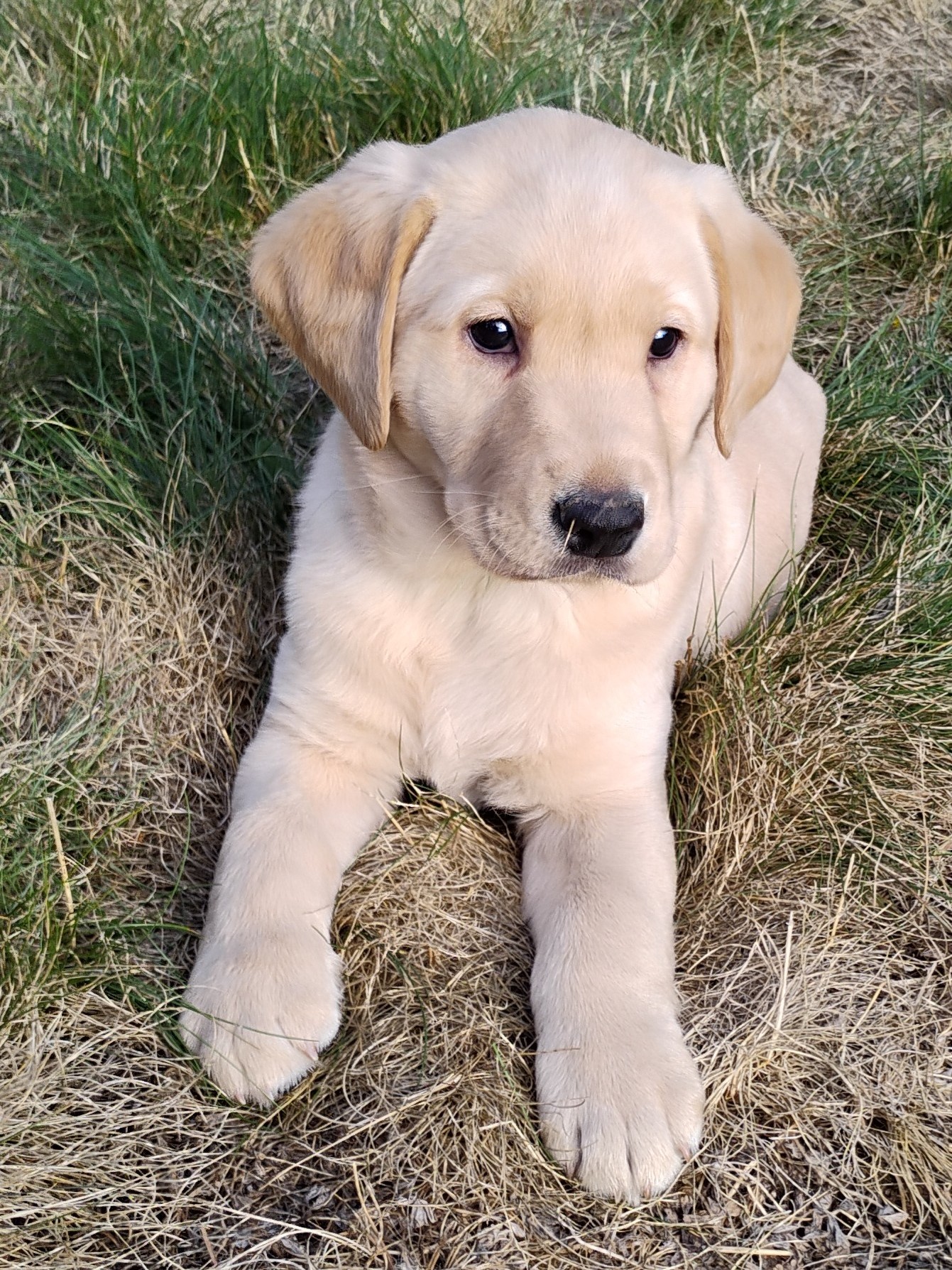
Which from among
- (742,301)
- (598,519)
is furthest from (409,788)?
(742,301)

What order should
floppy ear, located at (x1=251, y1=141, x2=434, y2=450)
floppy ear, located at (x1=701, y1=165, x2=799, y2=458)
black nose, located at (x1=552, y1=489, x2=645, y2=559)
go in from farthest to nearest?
floppy ear, located at (x1=701, y1=165, x2=799, y2=458)
floppy ear, located at (x1=251, y1=141, x2=434, y2=450)
black nose, located at (x1=552, y1=489, x2=645, y2=559)

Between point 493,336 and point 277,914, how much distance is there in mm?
1255

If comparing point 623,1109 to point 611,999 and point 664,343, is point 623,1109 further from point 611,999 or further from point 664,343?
point 664,343

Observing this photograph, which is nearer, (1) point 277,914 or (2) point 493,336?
(2) point 493,336

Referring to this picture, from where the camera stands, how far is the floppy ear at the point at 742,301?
8.97ft

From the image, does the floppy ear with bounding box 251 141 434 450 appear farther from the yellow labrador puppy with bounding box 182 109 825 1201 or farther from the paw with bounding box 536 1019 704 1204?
the paw with bounding box 536 1019 704 1204

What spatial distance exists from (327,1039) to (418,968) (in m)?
0.31

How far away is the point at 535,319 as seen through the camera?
7.89 ft

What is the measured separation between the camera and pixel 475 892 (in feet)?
9.95

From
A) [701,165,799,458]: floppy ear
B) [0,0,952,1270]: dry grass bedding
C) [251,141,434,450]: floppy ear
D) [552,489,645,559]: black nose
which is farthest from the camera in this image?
[701,165,799,458]: floppy ear

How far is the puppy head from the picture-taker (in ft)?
7.80

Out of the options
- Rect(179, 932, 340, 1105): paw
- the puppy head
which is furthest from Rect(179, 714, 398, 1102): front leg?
the puppy head

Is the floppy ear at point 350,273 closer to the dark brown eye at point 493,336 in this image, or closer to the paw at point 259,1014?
the dark brown eye at point 493,336

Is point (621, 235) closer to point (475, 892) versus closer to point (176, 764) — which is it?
point (475, 892)
